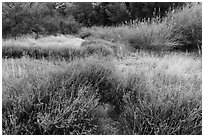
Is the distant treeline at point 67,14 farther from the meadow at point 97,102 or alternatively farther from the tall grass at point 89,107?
the tall grass at point 89,107

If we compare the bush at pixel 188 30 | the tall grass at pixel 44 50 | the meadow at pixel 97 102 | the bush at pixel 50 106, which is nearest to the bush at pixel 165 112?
the meadow at pixel 97 102

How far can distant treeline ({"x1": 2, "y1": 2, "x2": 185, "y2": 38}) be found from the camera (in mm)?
10773

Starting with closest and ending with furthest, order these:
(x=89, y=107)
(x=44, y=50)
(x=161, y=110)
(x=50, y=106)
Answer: (x=50, y=106)
(x=161, y=110)
(x=89, y=107)
(x=44, y=50)

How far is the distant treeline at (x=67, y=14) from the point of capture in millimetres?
10773

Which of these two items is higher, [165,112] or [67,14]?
[67,14]

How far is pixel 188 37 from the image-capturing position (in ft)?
28.6

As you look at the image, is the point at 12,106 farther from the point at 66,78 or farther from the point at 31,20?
the point at 31,20

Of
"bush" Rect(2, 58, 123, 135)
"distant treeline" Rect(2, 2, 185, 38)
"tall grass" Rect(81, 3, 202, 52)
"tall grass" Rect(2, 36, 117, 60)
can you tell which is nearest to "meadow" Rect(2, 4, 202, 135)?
"bush" Rect(2, 58, 123, 135)

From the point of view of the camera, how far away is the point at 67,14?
13250 millimetres

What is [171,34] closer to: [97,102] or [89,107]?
[97,102]

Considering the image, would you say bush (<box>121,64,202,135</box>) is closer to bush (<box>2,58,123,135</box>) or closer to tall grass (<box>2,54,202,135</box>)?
tall grass (<box>2,54,202,135</box>)

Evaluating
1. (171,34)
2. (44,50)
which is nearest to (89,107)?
(44,50)

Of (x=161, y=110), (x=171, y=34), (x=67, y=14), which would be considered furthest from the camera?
(x=67, y=14)

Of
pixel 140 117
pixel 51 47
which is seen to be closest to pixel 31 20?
pixel 51 47
